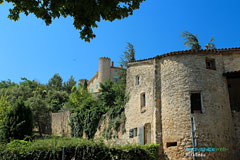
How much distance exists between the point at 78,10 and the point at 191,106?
36.5 ft

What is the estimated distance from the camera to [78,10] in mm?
6137

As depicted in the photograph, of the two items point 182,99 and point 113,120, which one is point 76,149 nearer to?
point 182,99

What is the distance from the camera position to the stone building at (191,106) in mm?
14211

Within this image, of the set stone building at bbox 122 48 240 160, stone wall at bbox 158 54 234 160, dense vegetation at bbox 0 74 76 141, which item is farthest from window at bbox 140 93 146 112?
dense vegetation at bbox 0 74 76 141

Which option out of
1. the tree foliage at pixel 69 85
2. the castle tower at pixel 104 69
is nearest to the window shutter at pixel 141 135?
the castle tower at pixel 104 69

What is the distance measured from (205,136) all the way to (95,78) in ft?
111

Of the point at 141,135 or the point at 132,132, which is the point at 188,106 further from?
the point at 132,132

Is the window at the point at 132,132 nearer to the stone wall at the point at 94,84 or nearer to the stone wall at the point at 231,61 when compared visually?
the stone wall at the point at 231,61

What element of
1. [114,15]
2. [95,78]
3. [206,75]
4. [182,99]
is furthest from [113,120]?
[95,78]

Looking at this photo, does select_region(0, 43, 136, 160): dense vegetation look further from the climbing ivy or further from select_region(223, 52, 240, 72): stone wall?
select_region(223, 52, 240, 72): stone wall

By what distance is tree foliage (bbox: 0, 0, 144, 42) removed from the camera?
5.94 meters

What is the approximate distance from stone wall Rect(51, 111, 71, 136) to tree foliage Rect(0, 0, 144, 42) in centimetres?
2029

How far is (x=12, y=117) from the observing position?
1847 cm

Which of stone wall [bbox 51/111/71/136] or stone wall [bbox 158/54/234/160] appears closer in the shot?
stone wall [bbox 158/54/234/160]
